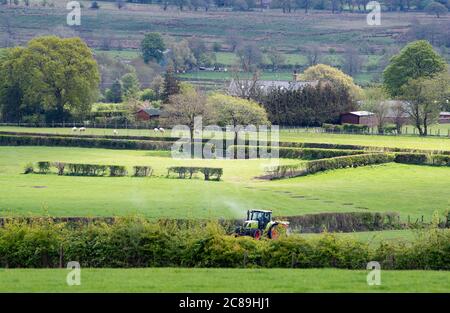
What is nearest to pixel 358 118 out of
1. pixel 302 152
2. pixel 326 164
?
pixel 302 152

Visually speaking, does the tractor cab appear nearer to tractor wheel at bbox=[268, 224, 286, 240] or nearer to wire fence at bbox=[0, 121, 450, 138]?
tractor wheel at bbox=[268, 224, 286, 240]

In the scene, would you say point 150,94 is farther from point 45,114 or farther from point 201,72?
point 201,72

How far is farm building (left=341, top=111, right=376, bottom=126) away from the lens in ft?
382

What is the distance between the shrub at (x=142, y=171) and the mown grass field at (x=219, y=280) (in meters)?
38.2

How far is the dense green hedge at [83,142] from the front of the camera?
293 ft

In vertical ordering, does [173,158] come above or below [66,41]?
below

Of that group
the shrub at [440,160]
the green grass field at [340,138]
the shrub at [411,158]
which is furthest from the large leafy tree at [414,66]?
the shrub at [440,160]

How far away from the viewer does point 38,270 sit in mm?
29766

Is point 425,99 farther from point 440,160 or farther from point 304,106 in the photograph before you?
point 440,160

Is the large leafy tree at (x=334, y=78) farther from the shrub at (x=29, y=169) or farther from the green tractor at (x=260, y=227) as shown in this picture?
the green tractor at (x=260, y=227)

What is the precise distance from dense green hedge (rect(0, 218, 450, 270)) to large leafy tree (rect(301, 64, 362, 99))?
309ft

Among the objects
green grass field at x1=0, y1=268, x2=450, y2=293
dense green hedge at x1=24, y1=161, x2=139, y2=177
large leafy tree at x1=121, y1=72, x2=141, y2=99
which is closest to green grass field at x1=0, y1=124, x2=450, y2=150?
dense green hedge at x1=24, y1=161, x2=139, y2=177
